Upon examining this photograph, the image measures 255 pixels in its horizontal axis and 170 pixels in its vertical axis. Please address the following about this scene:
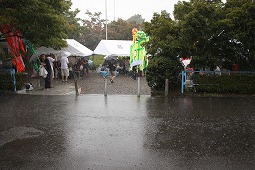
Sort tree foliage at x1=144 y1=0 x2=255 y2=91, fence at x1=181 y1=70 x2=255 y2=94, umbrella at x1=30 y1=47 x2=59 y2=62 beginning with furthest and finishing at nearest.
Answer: umbrella at x1=30 y1=47 x2=59 y2=62, fence at x1=181 y1=70 x2=255 y2=94, tree foliage at x1=144 y1=0 x2=255 y2=91

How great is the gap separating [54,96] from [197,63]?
6.90 meters

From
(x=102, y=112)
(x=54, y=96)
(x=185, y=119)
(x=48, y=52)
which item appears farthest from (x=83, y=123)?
(x=48, y=52)

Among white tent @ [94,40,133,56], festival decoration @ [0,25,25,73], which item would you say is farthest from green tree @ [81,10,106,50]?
festival decoration @ [0,25,25,73]

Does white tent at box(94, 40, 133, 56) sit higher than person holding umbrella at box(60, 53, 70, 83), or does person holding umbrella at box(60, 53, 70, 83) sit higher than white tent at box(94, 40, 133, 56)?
white tent at box(94, 40, 133, 56)

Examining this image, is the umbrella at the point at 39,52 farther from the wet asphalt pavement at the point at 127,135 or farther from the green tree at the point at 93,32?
the green tree at the point at 93,32

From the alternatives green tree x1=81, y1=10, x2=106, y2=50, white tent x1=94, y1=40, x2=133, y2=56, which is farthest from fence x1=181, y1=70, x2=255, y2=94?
green tree x1=81, y1=10, x2=106, y2=50

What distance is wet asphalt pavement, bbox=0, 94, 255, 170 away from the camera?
16.1ft

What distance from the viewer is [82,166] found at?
4.69 meters

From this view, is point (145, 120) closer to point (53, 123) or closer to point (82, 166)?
point (53, 123)

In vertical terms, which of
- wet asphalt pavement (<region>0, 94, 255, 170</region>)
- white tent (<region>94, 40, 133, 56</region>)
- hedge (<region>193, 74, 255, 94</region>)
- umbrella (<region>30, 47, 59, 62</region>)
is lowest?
wet asphalt pavement (<region>0, 94, 255, 170</region>)

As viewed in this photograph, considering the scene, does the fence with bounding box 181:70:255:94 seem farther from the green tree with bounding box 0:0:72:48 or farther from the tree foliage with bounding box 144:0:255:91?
the green tree with bounding box 0:0:72:48

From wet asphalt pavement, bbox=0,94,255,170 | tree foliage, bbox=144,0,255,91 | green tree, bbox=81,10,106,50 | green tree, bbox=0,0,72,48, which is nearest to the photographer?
wet asphalt pavement, bbox=0,94,255,170

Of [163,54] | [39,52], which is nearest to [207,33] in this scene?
[163,54]

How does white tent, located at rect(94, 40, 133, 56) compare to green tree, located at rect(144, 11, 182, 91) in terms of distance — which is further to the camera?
white tent, located at rect(94, 40, 133, 56)
